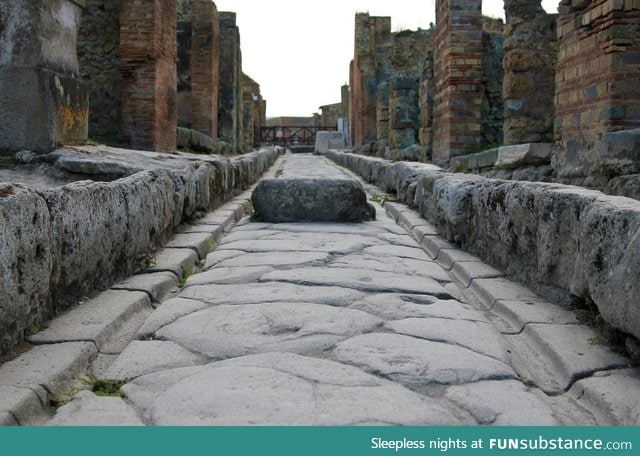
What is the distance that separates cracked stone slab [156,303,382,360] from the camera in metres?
Result: 2.31

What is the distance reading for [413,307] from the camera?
9.54 feet

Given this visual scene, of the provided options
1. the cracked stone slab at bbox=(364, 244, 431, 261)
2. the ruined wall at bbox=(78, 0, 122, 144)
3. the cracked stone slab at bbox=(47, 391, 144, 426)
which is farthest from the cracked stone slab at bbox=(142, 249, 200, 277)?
the ruined wall at bbox=(78, 0, 122, 144)

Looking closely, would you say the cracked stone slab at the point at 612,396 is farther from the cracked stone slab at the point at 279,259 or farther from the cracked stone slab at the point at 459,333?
the cracked stone slab at the point at 279,259

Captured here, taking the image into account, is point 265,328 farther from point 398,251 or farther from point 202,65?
point 202,65

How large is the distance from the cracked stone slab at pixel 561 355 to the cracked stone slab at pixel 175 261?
191cm

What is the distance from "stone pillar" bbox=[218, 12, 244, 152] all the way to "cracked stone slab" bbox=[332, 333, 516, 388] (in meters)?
16.6

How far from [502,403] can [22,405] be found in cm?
131

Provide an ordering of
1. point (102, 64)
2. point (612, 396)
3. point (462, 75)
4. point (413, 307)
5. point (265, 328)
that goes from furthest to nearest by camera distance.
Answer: point (102, 64) < point (462, 75) < point (413, 307) < point (265, 328) < point (612, 396)

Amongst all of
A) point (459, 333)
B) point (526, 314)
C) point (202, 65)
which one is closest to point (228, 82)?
point (202, 65)

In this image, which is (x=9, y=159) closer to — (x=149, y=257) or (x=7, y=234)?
(x=149, y=257)

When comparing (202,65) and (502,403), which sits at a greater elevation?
(202,65)

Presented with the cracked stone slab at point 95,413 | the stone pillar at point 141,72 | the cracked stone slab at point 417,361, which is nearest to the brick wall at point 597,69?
the cracked stone slab at point 417,361

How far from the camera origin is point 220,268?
375cm

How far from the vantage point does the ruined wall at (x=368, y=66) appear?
23188 millimetres
